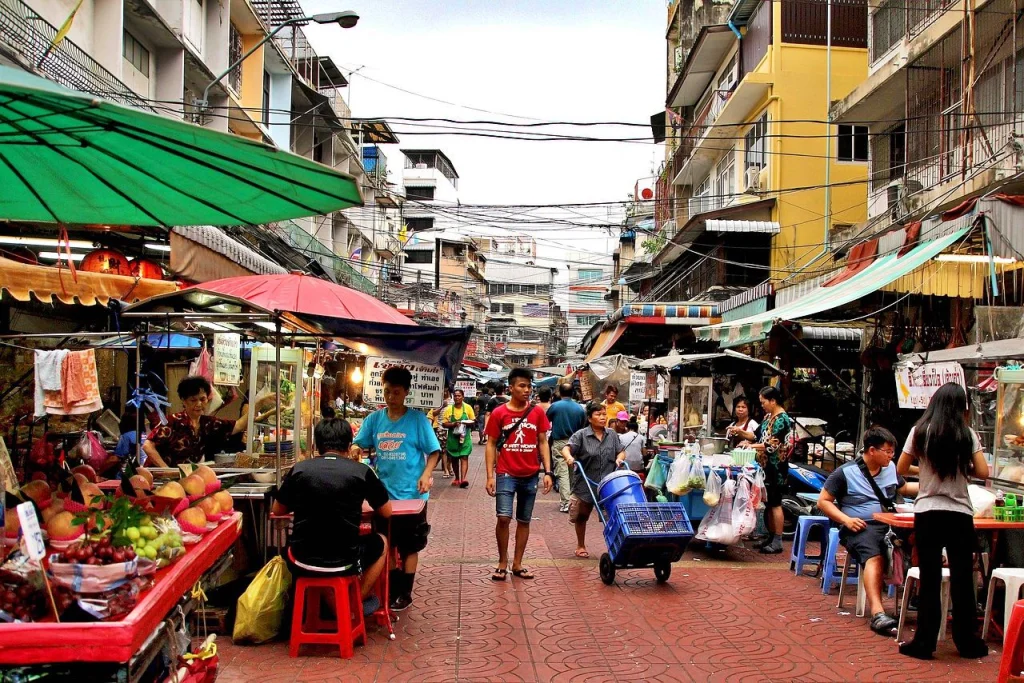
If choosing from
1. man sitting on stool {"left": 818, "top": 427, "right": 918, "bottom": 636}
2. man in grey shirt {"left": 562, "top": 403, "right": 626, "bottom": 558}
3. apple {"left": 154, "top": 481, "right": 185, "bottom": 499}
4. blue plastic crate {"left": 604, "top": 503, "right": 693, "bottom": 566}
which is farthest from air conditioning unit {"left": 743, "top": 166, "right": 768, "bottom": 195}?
apple {"left": 154, "top": 481, "right": 185, "bottom": 499}

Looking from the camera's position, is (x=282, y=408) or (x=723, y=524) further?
(x=282, y=408)

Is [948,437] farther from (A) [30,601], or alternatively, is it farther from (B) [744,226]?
(B) [744,226]

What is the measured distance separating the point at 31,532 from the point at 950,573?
5.61 m

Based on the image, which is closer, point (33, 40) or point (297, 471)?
point (297, 471)

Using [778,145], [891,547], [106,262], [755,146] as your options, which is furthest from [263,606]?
[755,146]

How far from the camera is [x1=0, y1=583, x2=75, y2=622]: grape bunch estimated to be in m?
3.02

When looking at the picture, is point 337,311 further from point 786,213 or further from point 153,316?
point 786,213

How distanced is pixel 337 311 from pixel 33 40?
32.2 feet

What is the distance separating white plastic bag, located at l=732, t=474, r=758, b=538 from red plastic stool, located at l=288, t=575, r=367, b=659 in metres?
4.86

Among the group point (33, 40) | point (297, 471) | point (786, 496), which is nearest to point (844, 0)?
point (786, 496)

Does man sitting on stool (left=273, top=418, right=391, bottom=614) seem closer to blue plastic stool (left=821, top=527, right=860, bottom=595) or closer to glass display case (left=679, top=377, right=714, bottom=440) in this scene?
blue plastic stool (left=821, top=527, right=860, bottom=595)

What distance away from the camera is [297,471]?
5.77 m

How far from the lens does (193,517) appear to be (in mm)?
4422

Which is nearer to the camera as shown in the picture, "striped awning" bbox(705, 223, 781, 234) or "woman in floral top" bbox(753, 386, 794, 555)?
→ "woman in floral top" bbox(753, 386, 794, 555)
